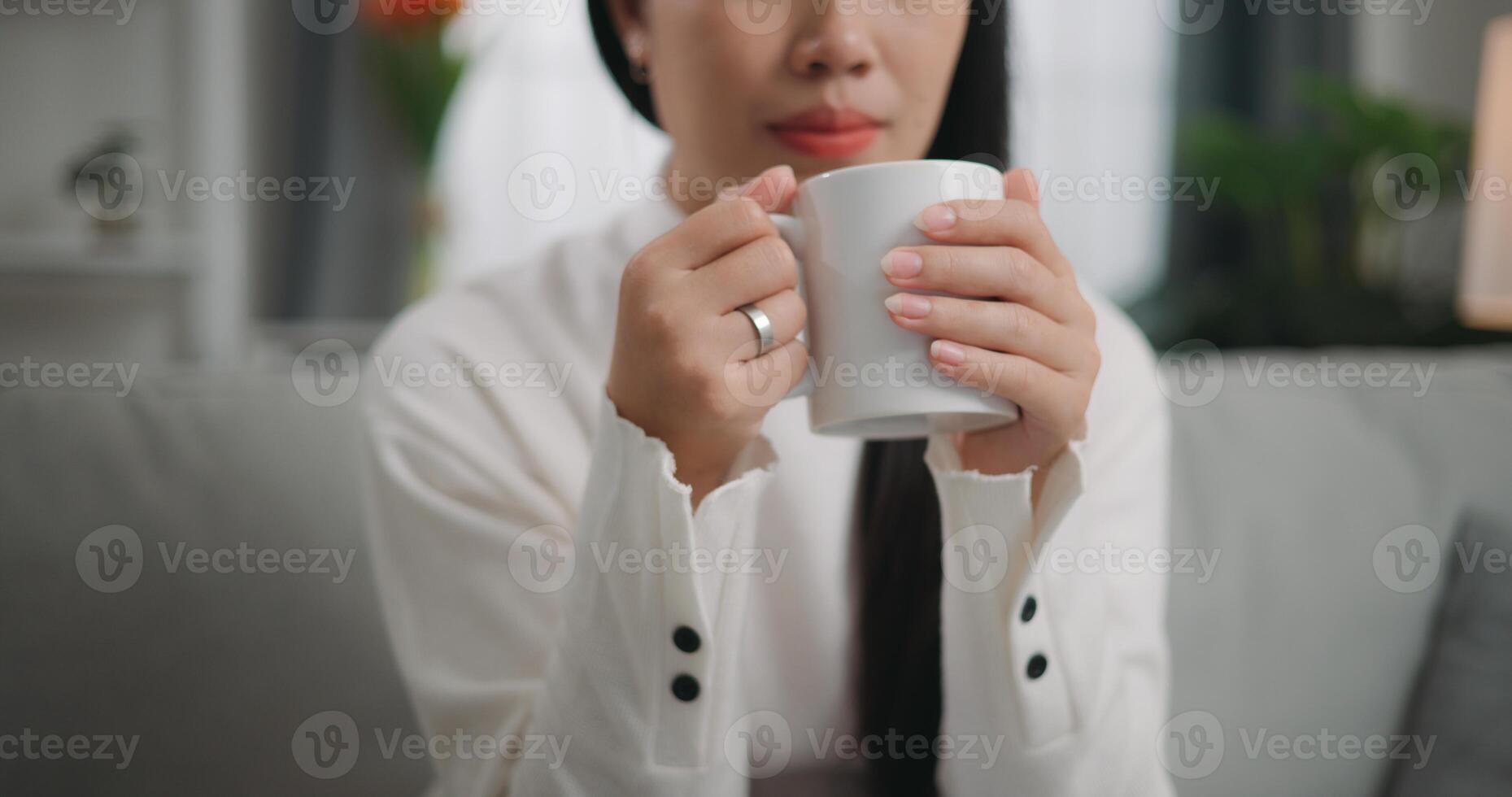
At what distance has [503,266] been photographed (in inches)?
42.8

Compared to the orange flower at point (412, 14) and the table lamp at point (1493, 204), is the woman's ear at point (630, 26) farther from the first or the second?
the orange flower at point (412, 14)

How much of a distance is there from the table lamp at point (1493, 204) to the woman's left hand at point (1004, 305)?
1.51 meters

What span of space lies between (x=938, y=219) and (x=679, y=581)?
261mm

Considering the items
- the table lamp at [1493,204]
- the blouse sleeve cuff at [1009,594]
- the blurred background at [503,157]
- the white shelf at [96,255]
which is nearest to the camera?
the blouse sleeve cuff at [1009,594]

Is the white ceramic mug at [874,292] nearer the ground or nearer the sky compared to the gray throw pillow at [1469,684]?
nearer the sky

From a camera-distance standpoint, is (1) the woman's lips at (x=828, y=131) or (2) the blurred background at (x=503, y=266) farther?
(2) the blurred background at (x=503, y=266)

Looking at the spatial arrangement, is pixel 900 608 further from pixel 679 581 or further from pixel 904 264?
pixel 904 264

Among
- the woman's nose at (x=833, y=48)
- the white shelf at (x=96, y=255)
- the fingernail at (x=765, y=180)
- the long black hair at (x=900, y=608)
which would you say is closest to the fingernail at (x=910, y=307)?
the fingernail at (x=765, y=180)

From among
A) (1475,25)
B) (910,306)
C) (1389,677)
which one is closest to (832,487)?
(910,306)

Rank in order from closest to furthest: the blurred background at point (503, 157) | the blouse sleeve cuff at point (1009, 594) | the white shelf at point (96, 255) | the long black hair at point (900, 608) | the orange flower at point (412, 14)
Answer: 1. the blouse sleeve cuff at point (1009, 594)
2. the long black hair at point (900, 608)
3. the white shelf at point (96, 255)
4. the blurred background at point (503, 157)
5. the orange flower at point (412, 14)

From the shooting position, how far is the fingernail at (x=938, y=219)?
0.56 meters

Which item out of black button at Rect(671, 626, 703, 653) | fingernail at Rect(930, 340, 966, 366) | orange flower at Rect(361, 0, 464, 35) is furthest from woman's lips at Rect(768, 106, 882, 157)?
orange flower at Rect(361, 0, 464, 35)

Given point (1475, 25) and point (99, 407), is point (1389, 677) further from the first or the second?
point (1475, 25)

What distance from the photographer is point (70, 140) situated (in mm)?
2377
